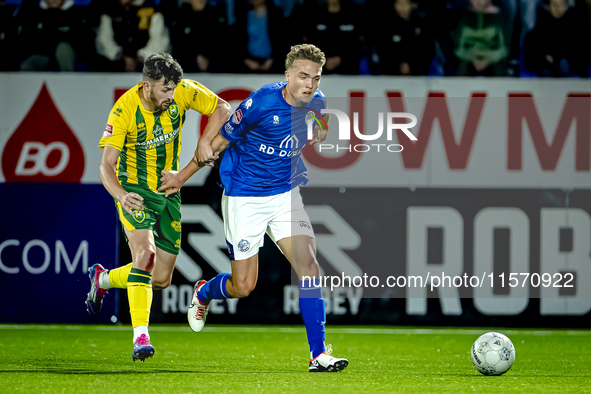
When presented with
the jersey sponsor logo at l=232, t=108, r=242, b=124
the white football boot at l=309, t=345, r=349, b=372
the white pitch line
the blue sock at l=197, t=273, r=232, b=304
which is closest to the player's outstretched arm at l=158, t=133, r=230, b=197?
the jersey sponsor logo at l=232, t=108, r=242, b=124

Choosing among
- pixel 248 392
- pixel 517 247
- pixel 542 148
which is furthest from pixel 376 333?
pixel 248 392

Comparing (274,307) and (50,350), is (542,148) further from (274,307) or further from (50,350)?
(50,350)

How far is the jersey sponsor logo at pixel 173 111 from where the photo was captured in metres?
5.30

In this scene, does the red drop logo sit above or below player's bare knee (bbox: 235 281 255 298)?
above

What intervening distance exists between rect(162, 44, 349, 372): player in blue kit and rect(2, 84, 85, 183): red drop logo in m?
2.86

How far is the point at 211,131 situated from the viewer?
532 centimetres

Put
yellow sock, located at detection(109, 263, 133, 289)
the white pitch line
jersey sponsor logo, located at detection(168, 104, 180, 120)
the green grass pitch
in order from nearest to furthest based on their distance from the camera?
the green grass pitch → jersey sponsor logo, located at detection(168, 104, 180, 120) → yellow sock, located at detection(109, 263, 133, 289) → the white pitch line

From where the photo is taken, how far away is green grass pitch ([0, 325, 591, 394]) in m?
4.07

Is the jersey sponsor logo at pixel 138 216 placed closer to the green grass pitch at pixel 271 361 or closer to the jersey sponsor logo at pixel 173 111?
the jersey sponsor logo at pixel 173 111

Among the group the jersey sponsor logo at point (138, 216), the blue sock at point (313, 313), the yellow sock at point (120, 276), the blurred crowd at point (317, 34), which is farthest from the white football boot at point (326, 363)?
the blurred crowd at point (317, 34)

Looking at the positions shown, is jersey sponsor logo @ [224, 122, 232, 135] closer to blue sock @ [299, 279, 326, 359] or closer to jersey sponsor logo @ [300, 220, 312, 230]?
jersey sponsor logo @ [300, 220, 312, 230]

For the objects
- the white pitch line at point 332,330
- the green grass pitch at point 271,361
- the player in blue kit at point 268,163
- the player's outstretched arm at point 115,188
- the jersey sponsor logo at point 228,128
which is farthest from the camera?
the white pitch line at point 332,330

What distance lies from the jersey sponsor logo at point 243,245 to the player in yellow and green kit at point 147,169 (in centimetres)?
52

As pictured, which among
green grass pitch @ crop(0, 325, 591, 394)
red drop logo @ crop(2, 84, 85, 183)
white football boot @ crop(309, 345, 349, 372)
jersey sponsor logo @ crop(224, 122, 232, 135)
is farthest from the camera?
red drop logo @ crop(2, 84, 85, 183)
